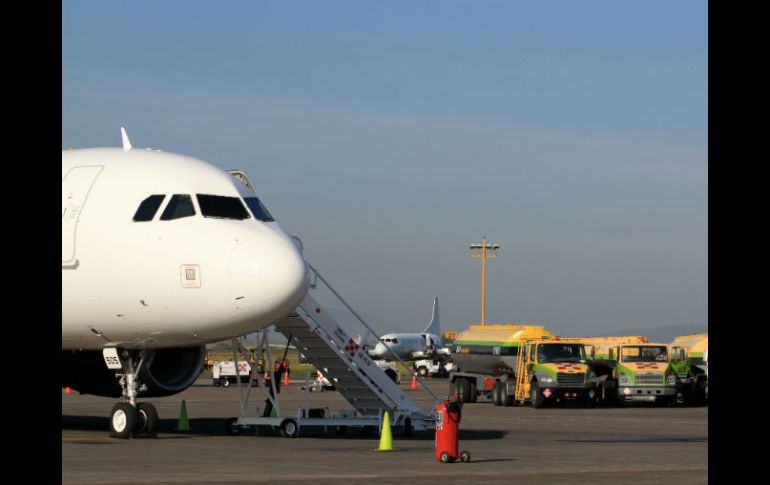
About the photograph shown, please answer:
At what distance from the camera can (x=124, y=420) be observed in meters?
21.8

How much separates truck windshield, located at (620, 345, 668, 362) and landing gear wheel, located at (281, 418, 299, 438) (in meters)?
22.9

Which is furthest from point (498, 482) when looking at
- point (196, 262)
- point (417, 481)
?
point (196, 262)

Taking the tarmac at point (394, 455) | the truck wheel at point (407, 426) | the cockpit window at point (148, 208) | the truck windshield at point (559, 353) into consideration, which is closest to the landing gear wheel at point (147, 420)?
the tarmac at point (394, 455)

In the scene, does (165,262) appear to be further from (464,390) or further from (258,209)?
(464,390)

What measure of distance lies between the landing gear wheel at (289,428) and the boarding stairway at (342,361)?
5.36ft

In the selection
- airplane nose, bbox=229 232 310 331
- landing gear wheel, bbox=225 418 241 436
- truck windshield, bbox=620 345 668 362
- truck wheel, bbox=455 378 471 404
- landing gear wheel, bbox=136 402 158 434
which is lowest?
truck wheel, bbox=455 378 471 404

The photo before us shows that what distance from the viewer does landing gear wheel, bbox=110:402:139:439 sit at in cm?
2173

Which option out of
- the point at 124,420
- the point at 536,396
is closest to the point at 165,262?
the point at 124,420

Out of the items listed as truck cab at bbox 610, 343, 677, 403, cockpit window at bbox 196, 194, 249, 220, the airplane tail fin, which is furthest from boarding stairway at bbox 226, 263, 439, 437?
the airplane tail fin

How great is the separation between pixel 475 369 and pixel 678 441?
2188 centimetres

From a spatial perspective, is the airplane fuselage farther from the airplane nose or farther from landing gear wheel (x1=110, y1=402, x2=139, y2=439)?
landing gear wheel (x1=110, y1=402, x2=139, y2=439)

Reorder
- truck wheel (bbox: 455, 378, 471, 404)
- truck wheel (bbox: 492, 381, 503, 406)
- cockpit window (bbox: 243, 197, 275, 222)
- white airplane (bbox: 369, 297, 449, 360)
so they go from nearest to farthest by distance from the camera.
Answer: cockpit window (bbox: 243, 197, 275, 222)
truck wheel (bbox: 492, 381, 503, 406)
truck wheel (bbox: 455, 378, 471, 404)
white airplane (bbox: 369, 297, 449, 360)

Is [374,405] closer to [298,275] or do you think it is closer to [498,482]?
[298,275]

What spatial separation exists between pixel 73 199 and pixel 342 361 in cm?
697
